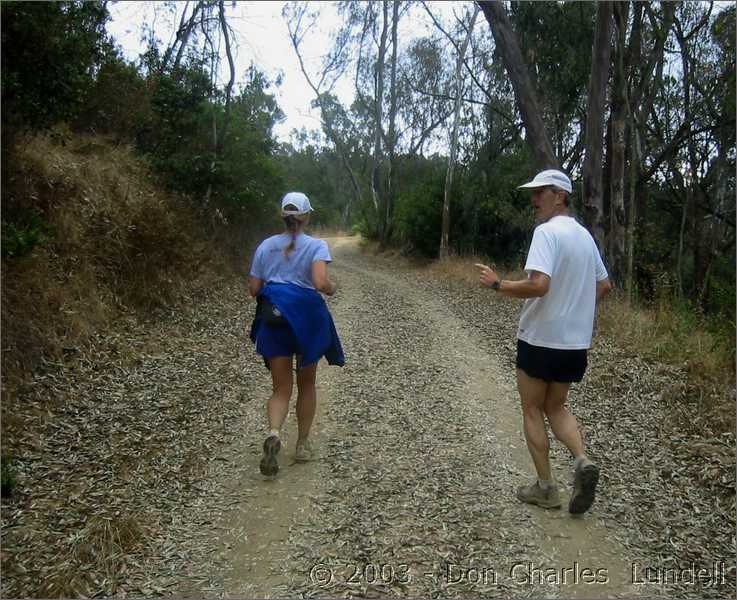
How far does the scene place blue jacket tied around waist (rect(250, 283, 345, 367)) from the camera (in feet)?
13.6

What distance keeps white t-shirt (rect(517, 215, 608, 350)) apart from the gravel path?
1121 mm

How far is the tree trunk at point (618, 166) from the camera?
38.0 feet

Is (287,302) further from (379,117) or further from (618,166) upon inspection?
(379,117)

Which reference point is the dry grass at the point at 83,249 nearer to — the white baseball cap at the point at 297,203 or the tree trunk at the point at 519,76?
the white baseball cap at the point at 297,203

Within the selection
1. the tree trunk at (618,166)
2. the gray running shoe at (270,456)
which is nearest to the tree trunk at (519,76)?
the tree trunk at (618,166)

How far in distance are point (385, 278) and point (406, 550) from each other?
587 inches

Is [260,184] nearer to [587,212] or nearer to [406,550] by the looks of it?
[587,212]

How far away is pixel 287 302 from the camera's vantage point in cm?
414

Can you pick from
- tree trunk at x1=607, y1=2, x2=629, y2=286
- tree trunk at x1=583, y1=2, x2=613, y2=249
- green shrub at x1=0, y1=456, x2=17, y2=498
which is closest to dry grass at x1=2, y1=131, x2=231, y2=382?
green shrub at x1=0, y1=456, x2=17, y2=498

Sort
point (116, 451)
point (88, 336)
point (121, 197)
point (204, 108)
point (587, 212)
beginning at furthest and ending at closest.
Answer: point (204, 108), point (587, 212), point (121, 197), point (88, 336), point (116, 451)

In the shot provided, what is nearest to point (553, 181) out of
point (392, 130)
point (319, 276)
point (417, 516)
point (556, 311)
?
point (556, 311)

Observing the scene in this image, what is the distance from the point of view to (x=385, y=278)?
59.6 feet

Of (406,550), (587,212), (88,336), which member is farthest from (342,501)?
(587,212)

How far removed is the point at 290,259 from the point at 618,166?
9236 millimetres
